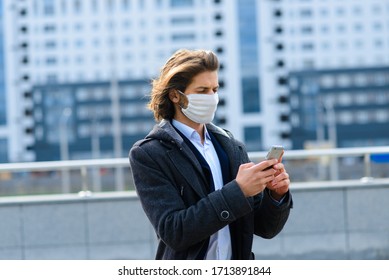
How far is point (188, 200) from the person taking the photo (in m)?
2.16

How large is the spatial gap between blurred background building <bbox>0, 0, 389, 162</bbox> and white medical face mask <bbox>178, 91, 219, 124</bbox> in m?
79.3

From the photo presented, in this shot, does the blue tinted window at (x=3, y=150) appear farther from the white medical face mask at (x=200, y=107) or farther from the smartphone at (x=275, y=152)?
the smartphone at (x=275, y=152)

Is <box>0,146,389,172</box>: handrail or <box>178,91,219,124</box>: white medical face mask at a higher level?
<box>178,91,219,124</box>: white medical face mask

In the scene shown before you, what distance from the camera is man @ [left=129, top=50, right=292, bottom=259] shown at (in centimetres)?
207

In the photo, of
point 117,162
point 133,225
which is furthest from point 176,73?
point 133,225

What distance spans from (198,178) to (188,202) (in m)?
0.07

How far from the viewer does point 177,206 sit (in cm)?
213

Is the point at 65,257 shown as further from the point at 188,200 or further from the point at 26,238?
the point at 188,200

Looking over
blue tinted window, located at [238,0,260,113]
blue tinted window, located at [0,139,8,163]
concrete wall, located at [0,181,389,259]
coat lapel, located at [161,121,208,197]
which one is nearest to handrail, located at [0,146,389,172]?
concrete wall, located at [0,181,389,259]

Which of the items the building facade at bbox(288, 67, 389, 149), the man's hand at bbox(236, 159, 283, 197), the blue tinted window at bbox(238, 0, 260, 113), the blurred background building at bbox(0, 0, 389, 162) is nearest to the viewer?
the man's hand at bbox(236, 159, 283, 197)

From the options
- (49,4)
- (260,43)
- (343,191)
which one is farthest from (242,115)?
(343,191)

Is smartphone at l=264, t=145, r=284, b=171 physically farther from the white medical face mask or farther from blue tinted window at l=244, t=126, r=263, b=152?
blue tinted window at l=244, t=126, r=263, b=152

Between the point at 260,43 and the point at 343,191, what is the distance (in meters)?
77.2
